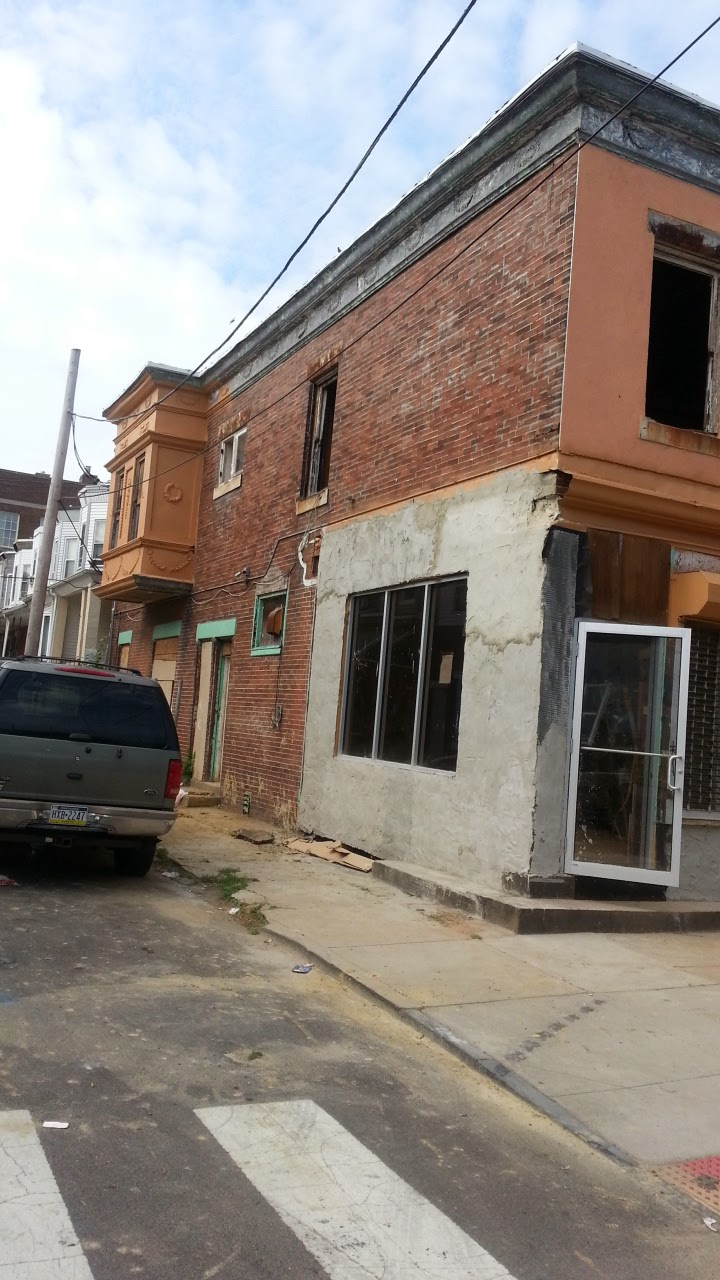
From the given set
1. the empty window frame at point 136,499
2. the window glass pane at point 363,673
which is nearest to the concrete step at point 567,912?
the window glass pane at point 363,673

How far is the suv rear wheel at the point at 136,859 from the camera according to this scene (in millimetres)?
9219

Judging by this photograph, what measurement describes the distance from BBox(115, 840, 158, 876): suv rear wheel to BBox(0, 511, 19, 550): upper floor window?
50677mm

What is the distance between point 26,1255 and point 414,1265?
1.19 meters

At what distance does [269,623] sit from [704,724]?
6.72m

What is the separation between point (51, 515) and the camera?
1883cm

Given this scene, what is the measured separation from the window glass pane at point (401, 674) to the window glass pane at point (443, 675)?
0.22m

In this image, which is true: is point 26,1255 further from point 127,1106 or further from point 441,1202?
point 441,1202

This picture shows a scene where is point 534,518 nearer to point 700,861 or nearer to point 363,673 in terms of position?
point 700,861

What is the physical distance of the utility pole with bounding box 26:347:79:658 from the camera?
18422mm

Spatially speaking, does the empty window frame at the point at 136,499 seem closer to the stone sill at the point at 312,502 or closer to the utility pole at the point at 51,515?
the utility pole at the point at 51,515

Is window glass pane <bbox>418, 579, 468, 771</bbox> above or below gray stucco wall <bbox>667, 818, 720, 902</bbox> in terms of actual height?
above

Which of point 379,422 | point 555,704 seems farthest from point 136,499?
point 555,704

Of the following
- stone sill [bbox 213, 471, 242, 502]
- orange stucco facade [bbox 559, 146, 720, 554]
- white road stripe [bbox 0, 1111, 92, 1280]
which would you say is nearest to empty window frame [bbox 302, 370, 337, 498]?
stone sill [bbox 213, 471, 242, 502]

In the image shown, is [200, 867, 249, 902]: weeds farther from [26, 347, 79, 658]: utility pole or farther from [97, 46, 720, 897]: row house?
[26, 347, 79, 658]: utility pole
